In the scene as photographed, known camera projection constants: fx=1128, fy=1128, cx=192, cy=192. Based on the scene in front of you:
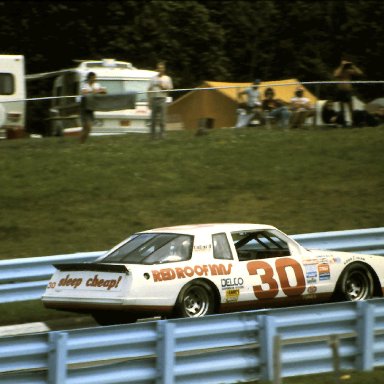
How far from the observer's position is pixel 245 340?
9.00 m

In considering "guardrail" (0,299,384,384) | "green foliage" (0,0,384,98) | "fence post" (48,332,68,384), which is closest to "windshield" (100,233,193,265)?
"guardrail" (0,299,384,384)

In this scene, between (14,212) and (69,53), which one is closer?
(14,212)

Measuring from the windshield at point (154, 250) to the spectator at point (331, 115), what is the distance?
38.7 ft

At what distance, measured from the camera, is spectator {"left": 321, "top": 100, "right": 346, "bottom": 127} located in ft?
78.2

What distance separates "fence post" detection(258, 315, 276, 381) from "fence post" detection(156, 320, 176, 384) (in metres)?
0.86

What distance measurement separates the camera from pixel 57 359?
7934 mm

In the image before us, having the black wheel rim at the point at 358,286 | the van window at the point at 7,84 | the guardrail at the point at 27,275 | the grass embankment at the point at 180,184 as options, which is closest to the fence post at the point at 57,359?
the guardrail at the point at 27,275

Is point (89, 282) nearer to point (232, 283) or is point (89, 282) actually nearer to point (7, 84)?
point (232, 283)

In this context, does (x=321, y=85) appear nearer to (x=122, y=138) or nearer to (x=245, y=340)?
(x=122, y=138)

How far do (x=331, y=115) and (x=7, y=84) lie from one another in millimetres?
8598

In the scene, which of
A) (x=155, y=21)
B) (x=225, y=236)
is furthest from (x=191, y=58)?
(x=225, y=236)

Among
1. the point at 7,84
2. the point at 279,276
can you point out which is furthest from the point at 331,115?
the point at 279,276

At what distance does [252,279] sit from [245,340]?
3.56 m

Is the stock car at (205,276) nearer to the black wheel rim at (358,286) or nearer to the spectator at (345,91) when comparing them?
the black wheel rim at (358,286)
